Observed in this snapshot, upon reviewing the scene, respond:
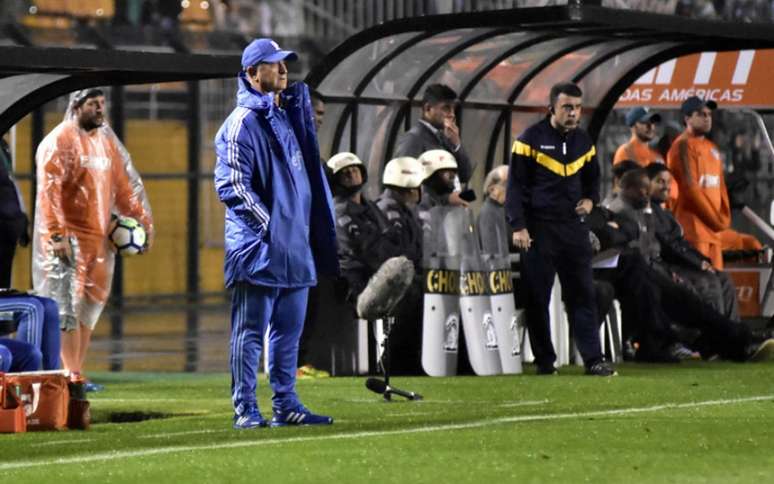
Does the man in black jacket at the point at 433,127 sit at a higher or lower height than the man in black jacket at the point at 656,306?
higher

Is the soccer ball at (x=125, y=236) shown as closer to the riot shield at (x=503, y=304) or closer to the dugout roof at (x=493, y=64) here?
the dugout roof at (x=493, y=64)

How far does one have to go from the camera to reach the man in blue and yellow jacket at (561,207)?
16281 millimetres

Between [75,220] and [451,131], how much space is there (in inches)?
138

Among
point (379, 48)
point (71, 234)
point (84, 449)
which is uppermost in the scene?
point (379, 48)

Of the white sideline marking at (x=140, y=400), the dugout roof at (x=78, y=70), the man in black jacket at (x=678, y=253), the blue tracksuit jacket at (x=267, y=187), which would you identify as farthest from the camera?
the man in black jacket at (x=678, y=253)

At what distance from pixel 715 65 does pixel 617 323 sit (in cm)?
440

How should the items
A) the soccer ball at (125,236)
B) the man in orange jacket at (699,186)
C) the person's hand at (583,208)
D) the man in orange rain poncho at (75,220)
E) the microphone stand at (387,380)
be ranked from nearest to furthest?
the microphone stand at (387,380) < the man in orange rain poncho at (75,220) < the soccer ball at (125,236) < the person's hand at (583,208) < the man in orange jacket at (699,186)

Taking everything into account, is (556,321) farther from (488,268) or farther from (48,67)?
(48,67)

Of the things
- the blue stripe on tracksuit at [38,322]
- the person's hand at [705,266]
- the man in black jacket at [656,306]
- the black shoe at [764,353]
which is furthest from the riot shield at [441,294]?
the blue stripe on tracksuit at [38,322]

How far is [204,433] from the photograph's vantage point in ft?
39.4

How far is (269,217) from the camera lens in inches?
466

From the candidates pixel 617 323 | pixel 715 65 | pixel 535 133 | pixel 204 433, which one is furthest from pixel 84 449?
pixel 715 65

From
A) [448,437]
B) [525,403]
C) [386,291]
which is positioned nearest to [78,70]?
[386,291]

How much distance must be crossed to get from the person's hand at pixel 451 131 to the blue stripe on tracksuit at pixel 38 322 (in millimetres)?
5133
